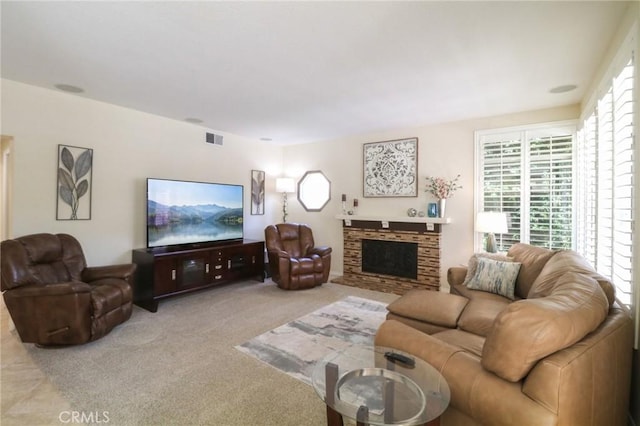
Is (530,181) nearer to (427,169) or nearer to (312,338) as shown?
(427,169)

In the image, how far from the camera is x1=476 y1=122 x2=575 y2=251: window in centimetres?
385

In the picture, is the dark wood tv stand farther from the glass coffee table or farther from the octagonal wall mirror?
the glass coffee table

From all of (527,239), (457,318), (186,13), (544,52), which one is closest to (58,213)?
(186,13)

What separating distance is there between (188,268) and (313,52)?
3.24m

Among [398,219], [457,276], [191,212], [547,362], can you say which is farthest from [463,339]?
[191,212]

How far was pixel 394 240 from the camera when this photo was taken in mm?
5078

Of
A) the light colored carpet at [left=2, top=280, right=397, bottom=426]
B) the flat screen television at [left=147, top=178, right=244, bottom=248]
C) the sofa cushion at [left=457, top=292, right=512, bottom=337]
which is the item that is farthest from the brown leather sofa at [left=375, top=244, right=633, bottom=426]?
the flat screen television at [left=147, top=178, right=244, bottom=248]

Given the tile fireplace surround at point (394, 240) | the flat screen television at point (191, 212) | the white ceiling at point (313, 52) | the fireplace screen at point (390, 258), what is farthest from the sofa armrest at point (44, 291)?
the fireplace screen at point (390, 258)

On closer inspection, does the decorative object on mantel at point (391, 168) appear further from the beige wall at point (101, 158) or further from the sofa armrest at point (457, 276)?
the beige wall at point (101, 158)

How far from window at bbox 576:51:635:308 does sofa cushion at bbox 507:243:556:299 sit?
0.37 m

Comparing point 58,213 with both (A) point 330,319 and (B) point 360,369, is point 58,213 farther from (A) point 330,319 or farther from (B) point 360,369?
(B) point 360,369

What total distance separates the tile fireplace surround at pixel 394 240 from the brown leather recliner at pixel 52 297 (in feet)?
11.0

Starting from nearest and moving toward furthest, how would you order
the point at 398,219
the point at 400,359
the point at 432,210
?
the point at 400,359, the point at 432,210, the point at 398,219

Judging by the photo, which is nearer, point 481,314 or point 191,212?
point 481,314
